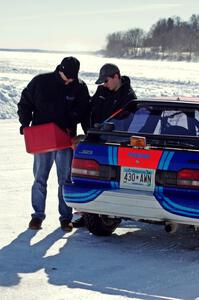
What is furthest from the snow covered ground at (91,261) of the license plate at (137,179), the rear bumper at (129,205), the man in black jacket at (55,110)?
the license plate at (137,179)

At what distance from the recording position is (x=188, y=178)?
5.03m

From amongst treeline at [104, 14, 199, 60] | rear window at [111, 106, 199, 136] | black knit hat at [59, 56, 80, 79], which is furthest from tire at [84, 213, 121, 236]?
treeline at [104, 14, 199, 60]

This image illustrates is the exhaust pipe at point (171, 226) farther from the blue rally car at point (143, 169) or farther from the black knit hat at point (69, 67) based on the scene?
the black knit hat at point (69, 67)

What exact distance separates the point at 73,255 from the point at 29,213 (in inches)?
61.2

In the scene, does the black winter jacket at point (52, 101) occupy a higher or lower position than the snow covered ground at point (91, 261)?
higher

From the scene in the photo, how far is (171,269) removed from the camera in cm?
493

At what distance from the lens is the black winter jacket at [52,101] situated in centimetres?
607

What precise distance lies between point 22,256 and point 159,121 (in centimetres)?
173

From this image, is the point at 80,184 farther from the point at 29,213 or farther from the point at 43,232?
the point at 29,213

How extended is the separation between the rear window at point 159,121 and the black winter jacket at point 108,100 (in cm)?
36

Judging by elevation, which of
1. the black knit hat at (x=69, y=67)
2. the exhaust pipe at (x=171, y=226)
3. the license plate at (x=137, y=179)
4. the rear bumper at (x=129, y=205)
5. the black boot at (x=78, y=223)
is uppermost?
the black knit hat at (x=69, y=67)

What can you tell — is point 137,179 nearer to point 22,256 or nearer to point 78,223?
point 22,256

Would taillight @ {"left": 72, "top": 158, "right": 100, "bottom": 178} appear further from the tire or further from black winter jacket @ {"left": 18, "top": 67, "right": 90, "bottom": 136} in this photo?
black winter jacket @ {"left": 18, "top": 67, "right": 90, "bottom": 136}

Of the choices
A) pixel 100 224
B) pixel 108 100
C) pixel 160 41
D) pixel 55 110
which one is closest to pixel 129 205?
pixel 100 224
